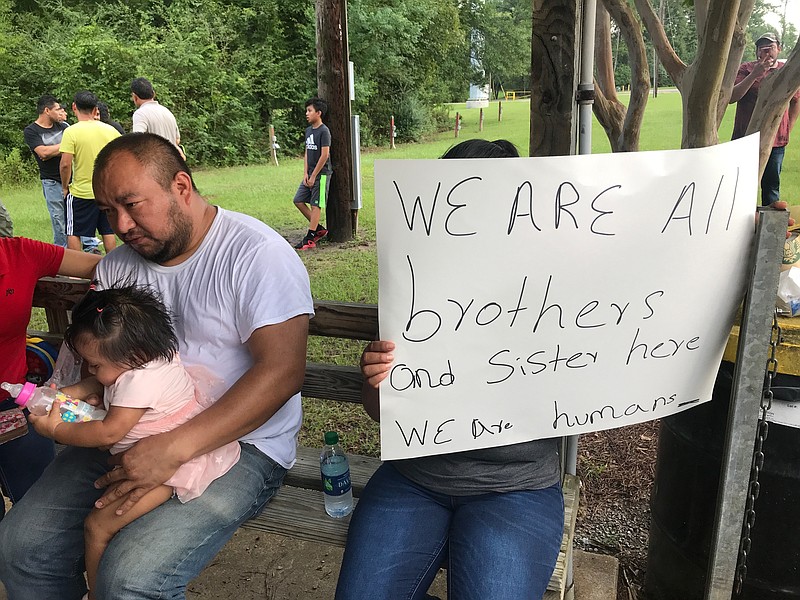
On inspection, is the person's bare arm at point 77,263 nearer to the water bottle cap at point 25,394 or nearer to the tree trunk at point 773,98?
the water bottle cap at point 25,394

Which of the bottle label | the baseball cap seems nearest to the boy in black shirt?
the baseball cap

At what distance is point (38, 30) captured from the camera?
20484mm

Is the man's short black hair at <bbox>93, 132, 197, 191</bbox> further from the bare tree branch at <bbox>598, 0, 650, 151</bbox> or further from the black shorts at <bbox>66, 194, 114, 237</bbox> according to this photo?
the black shorts at <bbox>66, 194, 114, 237</bbox>

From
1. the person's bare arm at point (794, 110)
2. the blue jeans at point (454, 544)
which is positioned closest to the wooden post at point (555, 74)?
the blue jeans at point (454, 544)

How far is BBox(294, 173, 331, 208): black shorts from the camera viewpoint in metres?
7.97

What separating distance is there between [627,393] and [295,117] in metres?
22.2

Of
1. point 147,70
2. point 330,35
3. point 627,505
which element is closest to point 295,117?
point 147,70

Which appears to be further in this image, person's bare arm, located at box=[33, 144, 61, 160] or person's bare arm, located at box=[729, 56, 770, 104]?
person's bare arm, located at box=[33, 144, 61, 160]

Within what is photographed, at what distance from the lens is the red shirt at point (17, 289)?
223 centimetres

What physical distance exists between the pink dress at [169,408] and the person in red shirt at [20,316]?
644 millimetres

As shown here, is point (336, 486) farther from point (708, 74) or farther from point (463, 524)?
point (708, 74)

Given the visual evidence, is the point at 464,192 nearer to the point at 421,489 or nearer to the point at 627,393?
the point at 627,393

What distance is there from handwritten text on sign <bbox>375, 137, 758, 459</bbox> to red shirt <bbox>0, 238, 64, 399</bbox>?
1.45 metres

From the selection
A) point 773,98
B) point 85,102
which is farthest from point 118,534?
point 85,102
